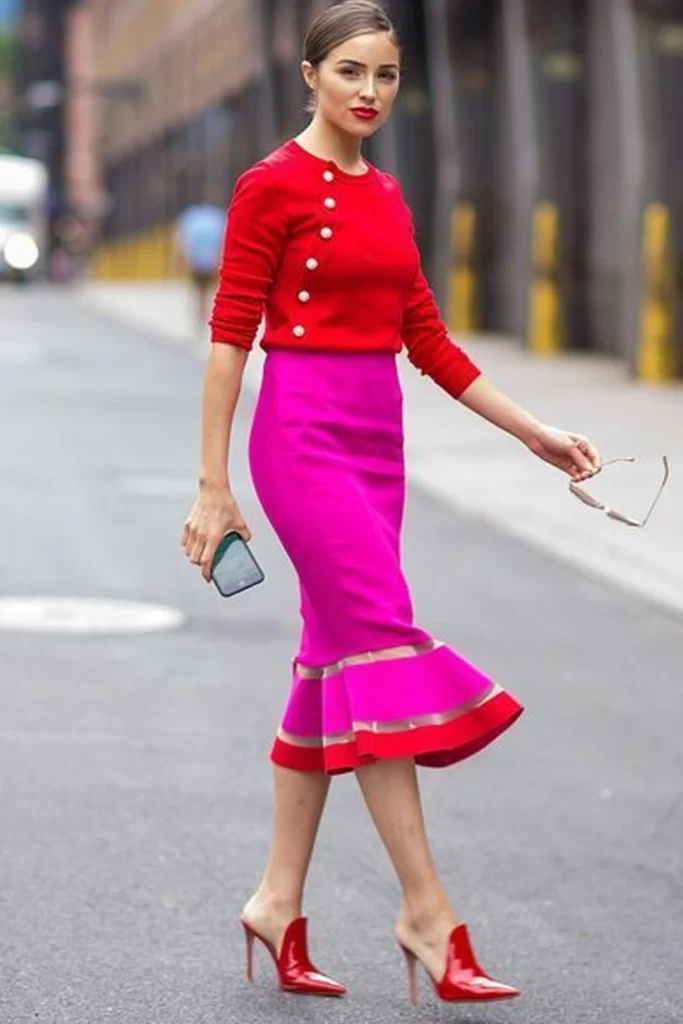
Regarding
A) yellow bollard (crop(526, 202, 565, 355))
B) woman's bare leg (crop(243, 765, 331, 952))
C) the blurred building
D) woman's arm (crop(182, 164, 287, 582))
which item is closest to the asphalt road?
woman's bare leg (crop(243, 765, 331, 952))

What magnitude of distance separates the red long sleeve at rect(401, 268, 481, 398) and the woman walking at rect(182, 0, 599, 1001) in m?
0.12

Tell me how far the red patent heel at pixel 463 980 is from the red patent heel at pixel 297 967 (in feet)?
0.89

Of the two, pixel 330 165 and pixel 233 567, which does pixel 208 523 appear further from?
pixel 330 165

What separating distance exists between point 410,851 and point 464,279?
1319 inches

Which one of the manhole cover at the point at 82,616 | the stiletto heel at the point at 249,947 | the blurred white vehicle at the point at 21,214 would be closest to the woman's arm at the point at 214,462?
the stiletto heel at the point at 249,947

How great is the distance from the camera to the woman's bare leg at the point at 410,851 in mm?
5121

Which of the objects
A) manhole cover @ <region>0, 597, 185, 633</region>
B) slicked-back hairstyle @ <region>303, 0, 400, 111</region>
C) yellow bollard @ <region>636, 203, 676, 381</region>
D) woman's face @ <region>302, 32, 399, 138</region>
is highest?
slicked-back hairstyle @ <region>303, 0, 400, 111</region>

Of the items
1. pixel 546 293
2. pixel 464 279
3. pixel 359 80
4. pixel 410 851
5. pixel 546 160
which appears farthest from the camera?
pixel 464 279

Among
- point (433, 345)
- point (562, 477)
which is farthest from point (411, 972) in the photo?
point (562, 477)

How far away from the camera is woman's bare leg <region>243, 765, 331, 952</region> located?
5.35 metres

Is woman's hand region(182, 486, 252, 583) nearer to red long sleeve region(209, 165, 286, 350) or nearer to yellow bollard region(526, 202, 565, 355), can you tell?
red long sleeve region(209, 165, 286, 350)

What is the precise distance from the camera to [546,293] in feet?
108

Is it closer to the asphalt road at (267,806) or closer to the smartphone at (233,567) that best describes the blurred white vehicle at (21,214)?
the asphalt road at (267,806)

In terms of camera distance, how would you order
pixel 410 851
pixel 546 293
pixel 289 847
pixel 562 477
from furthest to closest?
pixel 546 293 → pixel 562 477 → pixel 289 847 → pixel 410 851
